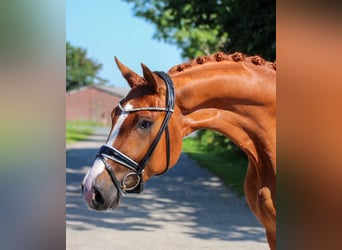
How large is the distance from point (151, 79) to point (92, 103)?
5736 cm

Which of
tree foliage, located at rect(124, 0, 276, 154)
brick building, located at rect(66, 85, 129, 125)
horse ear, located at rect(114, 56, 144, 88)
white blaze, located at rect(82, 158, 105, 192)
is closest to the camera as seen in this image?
white blaze, located at rect(82, 158, 105, 192)

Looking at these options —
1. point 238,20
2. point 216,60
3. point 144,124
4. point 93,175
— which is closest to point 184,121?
point 144,124

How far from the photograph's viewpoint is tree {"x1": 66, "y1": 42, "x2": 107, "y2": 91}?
65.8 meters

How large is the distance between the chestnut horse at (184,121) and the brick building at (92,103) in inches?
1950

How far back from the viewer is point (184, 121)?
2.23 metres

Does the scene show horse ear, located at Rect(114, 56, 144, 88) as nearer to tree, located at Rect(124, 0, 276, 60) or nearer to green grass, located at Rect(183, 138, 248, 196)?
tree, located at Rect(124, 0, 276, 60)

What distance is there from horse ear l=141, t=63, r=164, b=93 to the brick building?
4969 cm

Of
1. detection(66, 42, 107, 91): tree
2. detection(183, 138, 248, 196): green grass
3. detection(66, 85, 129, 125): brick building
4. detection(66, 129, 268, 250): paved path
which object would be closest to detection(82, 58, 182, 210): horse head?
detection(66, 129, 268, 250): paved path

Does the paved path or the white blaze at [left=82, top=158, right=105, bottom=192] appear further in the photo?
the paved path

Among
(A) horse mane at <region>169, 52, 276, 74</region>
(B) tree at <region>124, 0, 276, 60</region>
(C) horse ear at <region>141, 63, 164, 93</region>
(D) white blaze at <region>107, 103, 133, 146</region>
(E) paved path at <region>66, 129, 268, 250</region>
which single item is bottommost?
(E) paved path at <region>66, 129, 268, 250</region>

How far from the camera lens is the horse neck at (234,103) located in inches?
88.3

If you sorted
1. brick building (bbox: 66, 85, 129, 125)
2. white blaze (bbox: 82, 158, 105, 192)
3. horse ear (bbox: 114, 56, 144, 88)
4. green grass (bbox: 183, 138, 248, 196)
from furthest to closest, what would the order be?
brick building (bbox: 66, 85, 129, 125) < green grass (bbox: 183, 138, 248, 196) < horse ear (bbox: 114, 56, 144, 88) < white blaze (bbox: 82, 158, 105, 192)
